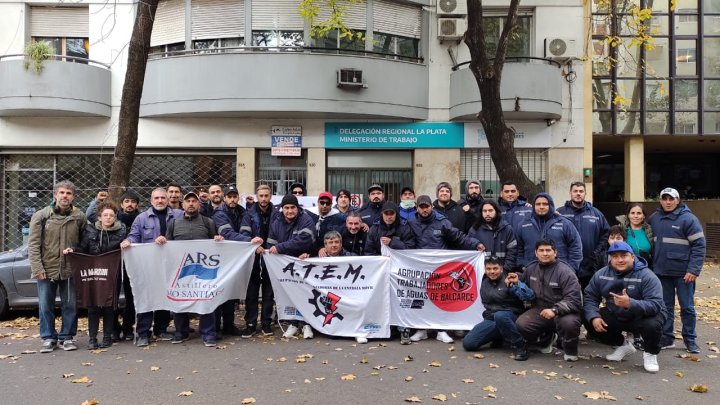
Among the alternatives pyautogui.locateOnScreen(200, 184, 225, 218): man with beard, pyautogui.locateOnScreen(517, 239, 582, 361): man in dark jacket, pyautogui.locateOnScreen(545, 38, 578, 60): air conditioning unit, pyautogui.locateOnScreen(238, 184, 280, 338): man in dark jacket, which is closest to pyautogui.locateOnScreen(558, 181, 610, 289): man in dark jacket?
pyautogui.locateOnScreen(517, 239, 582, 361): man in dark jacket

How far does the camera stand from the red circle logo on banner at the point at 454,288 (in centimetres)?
748

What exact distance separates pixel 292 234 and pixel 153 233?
1.84 m

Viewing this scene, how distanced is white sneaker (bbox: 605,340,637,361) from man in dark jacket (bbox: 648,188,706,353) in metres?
0.55

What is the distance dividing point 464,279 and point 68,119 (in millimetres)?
12132

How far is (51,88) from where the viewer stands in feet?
46.2

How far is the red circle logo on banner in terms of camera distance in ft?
24.6

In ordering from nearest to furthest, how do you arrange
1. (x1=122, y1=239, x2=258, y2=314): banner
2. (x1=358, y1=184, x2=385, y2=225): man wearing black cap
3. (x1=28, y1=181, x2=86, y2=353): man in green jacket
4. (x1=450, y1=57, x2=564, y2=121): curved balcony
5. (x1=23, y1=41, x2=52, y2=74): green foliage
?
(x1=28, y1=181, x2=86, y2=353): man in green jacket, (x1=122, y1=239, x2=258, y2=314): banner, (x1=358, y1=184, x2=385, y2=225): man wearing black cap, (x1=23, y1=41, x2=52, y2=74): green foliage, (x1=450, y1=57, x2=564, y2=121): curved balcony

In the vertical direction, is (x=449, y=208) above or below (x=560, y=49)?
below

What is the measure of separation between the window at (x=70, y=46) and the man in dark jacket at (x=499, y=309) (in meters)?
13.0

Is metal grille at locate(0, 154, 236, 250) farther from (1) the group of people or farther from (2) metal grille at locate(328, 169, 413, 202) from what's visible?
(1) the group of people

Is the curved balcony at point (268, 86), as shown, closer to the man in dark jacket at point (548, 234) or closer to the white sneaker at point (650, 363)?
the man in dark jacket at point (548, 234)

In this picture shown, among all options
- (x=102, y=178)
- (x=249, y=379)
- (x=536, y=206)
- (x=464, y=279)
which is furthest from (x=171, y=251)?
(x=102, y=178)

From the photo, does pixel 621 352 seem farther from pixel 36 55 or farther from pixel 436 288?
pixel 36 55

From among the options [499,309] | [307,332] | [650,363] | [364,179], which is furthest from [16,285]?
[650,363]
